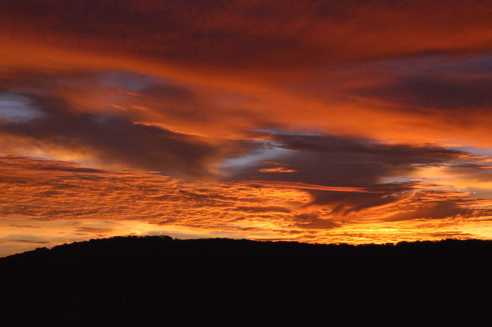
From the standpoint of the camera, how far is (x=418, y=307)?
88.3 feet

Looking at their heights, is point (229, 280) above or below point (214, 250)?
below

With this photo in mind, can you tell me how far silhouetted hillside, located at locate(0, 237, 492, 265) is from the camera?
101 ft

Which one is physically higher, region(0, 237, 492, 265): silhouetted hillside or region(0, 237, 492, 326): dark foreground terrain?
region(0, 237, 492, 265): silhouetted hillside

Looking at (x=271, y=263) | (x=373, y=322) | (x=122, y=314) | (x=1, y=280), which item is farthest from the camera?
(x=1, y=280)

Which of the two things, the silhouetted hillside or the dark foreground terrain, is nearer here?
the dark foreground terrain

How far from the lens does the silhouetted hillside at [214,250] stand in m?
30.9

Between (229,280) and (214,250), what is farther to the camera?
(214,250)

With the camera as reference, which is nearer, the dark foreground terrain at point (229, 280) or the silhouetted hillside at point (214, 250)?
the dark foreground terrain at point (229, 280)

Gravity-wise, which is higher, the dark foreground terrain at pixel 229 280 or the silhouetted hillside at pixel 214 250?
the silhouetted hillside at pixel 214 250

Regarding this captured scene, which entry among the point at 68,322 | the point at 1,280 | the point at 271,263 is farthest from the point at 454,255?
the point at 1,280

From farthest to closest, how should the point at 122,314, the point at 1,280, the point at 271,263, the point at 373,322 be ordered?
the point at 1,280, the point at 271,263, the point at 122,314, the point at 373,322

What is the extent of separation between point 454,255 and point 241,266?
29.8 ft

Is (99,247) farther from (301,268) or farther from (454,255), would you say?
(454,255)

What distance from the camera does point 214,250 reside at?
33656mm
